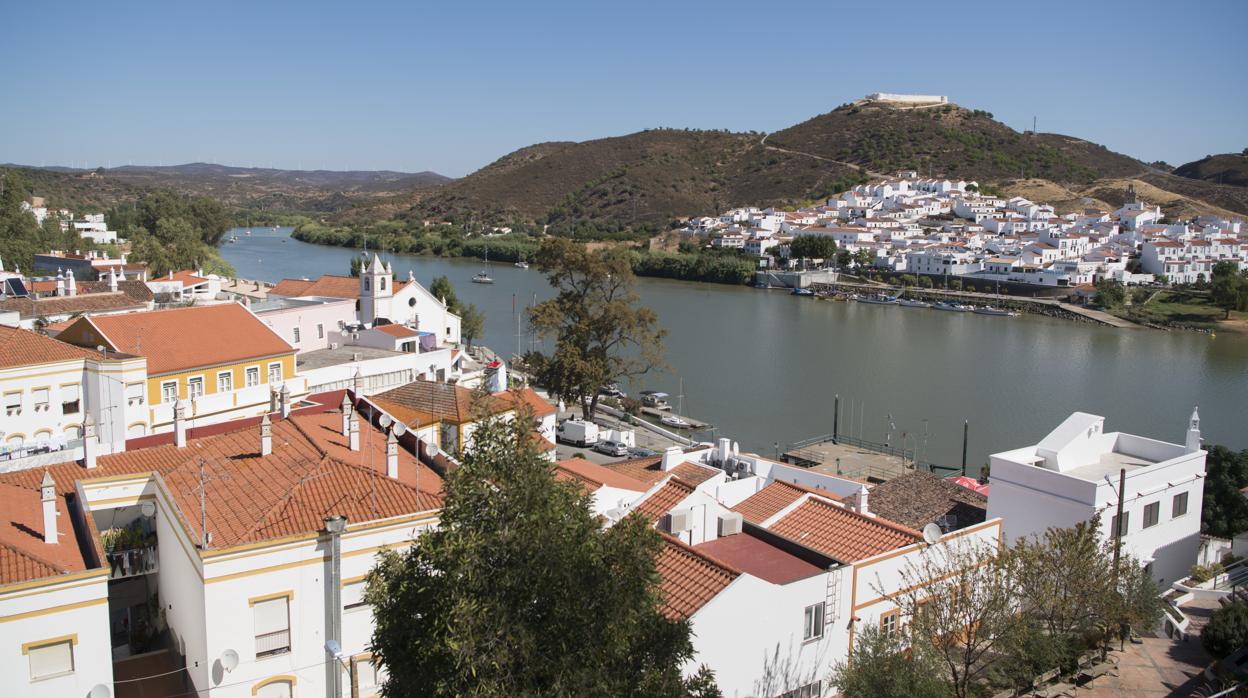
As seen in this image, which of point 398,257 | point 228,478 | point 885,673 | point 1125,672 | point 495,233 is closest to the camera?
point 885,673

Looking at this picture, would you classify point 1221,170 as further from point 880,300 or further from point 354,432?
point 354,432

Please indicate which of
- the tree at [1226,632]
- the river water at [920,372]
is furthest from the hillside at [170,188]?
the tree at [1226,632]

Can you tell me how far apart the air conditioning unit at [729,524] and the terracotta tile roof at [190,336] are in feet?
29.9

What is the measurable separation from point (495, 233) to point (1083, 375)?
2409 inches

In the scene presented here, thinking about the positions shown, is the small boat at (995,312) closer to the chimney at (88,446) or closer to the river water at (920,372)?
the river water at (920,372)

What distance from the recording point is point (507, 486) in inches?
171

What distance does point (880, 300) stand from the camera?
5409 centimetres

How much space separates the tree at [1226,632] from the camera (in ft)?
26.9

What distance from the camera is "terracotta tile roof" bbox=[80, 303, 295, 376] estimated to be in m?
13.6

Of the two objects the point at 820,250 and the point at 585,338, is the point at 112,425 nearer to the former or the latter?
the point at 585,338

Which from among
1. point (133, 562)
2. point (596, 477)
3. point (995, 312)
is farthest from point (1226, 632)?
point (995, 312)

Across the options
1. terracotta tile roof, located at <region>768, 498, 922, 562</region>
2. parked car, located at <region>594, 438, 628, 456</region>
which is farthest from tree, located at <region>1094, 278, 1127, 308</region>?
terracotta tile roof, located at <region>768, 498, 922, 562</region>

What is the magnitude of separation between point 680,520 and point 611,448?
9749mm

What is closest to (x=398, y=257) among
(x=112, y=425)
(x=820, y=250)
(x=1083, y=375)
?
(x=820, y=250)
